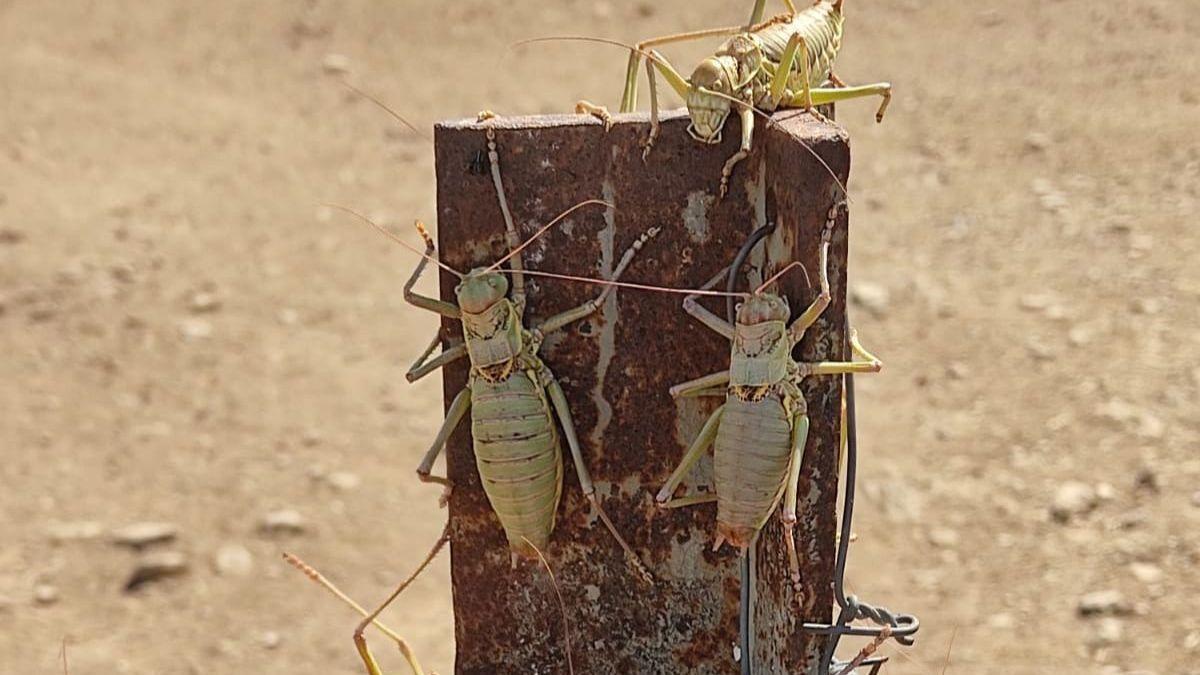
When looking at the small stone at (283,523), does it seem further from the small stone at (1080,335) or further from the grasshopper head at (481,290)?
the grasshopper head at (481,290)

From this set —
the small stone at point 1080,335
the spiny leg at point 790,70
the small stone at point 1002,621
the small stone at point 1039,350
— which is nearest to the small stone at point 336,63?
the small stone at point 1039,350

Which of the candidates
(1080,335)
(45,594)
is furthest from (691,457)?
(1080,335)

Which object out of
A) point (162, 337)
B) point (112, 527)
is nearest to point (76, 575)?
point (112, 527)

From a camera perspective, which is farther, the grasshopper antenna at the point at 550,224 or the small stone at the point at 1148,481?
the small stone at the point at 1148,481

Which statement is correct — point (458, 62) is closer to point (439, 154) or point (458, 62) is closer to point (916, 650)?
point (916, 650)

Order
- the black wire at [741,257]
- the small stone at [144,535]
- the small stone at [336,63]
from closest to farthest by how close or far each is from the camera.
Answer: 1. the black wire at [741,257]
2. the small stone at [144,535]
3. the small stone at [336,63]

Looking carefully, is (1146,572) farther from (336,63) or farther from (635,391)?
(336,63)

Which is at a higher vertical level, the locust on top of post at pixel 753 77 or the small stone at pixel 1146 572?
the locust on top of post at pixel 753 77

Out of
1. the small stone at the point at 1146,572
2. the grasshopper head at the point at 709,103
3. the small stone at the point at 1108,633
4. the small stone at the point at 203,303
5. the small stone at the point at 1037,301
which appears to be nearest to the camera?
the grasshopper head at the point at 709,103
